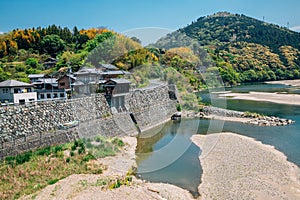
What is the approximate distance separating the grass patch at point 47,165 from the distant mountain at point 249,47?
31.7m

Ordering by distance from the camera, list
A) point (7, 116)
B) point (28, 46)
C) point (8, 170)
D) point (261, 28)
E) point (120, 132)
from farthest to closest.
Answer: point (261, 28)
point (28, 46)
point (120, 132)
point (7, 116)
point (8, 170)

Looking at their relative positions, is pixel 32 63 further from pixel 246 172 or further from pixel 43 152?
pixel 246 172

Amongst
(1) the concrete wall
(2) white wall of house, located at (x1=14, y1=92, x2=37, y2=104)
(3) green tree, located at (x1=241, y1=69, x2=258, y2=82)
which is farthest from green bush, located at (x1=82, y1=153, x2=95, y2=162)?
(3) green tree, located at (x1=241, y1=69, x2=258, y2=82)

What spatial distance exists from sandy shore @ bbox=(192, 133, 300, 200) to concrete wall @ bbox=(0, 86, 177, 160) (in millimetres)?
6370

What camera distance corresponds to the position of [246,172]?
1166 centimetres

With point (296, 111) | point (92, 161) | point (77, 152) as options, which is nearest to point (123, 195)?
point (92, 161)

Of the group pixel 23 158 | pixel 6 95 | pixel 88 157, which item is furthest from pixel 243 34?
pixel 23 158

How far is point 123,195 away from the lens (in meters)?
9.15

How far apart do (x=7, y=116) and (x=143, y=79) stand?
21686 mm

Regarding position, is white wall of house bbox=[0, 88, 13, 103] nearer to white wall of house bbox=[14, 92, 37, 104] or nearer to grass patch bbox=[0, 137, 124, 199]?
white wall of house bbox=[14, 92, 37, 104]

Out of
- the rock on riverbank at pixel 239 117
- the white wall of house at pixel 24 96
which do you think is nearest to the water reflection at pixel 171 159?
the rock on riverbank at pixel 239 117

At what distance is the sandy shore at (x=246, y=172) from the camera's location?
32.1 ft

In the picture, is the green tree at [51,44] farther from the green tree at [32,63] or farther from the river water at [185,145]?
the river water at [185,145]

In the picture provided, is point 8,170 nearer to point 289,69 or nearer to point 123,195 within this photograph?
point 123,195
